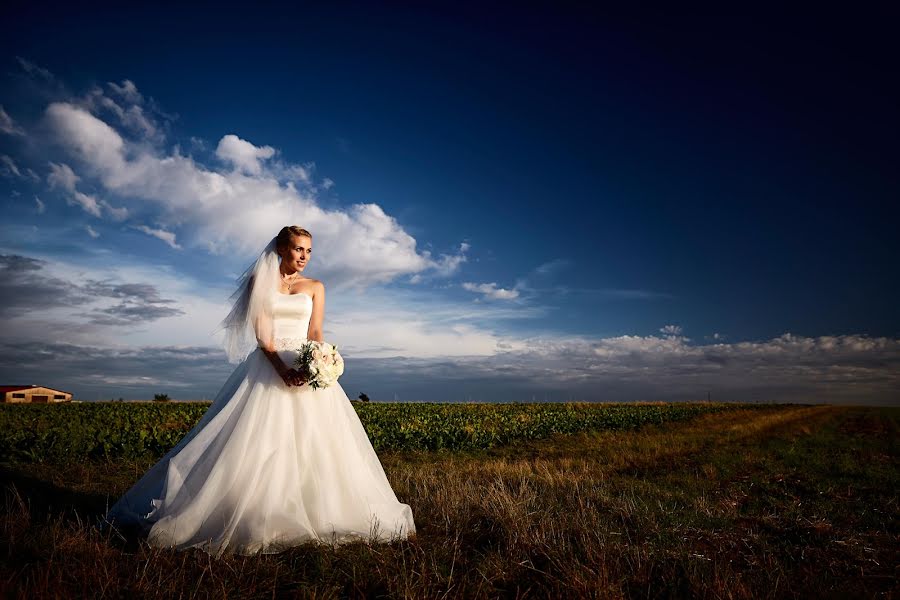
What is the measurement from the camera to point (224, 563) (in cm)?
444

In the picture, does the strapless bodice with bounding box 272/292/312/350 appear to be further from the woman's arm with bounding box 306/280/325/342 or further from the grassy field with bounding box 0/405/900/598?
the grassy field with bounding box 0/405/900/598

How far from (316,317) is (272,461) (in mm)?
1764

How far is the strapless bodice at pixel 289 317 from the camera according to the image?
601 cm

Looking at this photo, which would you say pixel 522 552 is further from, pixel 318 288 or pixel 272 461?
pixel 318 288

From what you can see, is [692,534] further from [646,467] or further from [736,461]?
[736,461]

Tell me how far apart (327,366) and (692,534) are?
469 centimetres

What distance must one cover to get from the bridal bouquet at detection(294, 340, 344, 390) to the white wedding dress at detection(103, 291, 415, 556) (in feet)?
1.00

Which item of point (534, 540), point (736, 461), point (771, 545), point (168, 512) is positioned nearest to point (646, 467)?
point (736, 461)

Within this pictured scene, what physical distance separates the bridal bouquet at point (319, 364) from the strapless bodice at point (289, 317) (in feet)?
1.30

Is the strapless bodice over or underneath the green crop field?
over

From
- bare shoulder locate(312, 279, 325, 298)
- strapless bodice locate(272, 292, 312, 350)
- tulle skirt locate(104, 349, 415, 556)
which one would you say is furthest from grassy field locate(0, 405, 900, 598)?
bare shoulder locate(312, 279, 325, 298)

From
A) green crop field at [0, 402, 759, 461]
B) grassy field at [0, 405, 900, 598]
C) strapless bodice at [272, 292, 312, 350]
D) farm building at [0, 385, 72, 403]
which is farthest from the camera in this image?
farm building at [0, 385, 72, 403]

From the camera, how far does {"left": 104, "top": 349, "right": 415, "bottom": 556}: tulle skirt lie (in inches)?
199

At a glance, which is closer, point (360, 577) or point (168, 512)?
point (360, 577)
